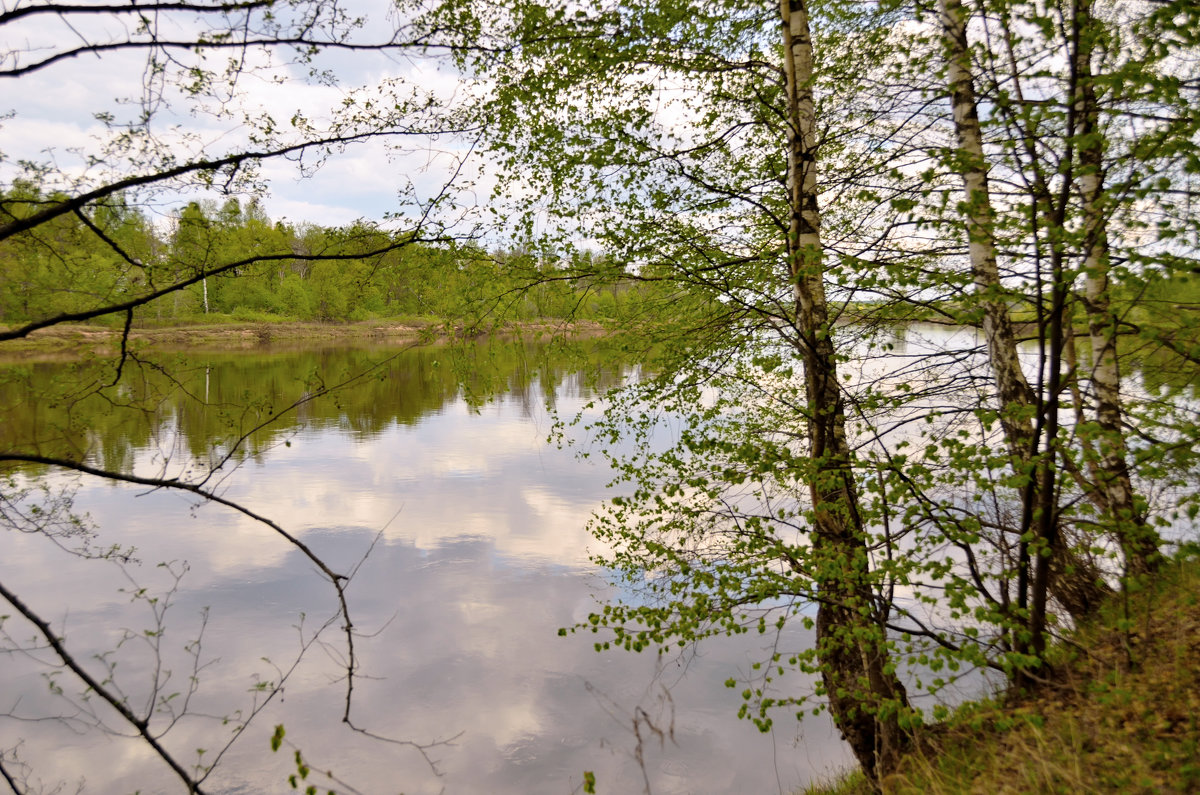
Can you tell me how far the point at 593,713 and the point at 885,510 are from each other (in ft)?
18.2

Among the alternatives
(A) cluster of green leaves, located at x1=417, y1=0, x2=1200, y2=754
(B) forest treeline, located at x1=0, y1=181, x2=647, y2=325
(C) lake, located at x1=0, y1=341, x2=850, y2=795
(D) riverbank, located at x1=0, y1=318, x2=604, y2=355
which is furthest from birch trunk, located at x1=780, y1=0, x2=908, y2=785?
(D) riverbank, located at x1=0, y1=318, x2=604, y2=355

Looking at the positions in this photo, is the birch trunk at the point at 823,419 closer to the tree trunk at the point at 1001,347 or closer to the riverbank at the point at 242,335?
the tree trunk at the point at 1001,347

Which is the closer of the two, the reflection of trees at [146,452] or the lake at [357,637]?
the reflection of trees at [146,452]

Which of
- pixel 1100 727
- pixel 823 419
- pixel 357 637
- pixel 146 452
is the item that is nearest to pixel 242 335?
pixel 146 452

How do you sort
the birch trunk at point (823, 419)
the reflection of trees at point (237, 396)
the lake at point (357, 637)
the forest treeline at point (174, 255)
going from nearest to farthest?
the forest treeline at point (174, 255) → the reflection of trees at point (237, 396) → the birch trunk at point (823, 419) → the lake at point (357, 637)

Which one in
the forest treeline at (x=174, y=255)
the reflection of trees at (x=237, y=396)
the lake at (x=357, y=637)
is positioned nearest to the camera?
the forest treeline at (x=174, y=255)

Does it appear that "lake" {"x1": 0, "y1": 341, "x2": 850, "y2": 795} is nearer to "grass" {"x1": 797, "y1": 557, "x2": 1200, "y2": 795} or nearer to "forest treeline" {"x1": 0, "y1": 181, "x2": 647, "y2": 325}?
"forest treeline" {"x1": 0, "y1": 181, "x2": 647, "y2": 325}

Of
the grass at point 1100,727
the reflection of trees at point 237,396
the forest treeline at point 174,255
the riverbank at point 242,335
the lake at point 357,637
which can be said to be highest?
the riverbank at point 242,335

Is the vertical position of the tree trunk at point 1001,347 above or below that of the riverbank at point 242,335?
below

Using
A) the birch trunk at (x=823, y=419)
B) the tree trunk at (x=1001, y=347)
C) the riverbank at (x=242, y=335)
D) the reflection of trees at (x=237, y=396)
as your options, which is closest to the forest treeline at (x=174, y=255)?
the reflection of trees at (x=237, y=396)

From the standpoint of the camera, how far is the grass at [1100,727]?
3.49 m

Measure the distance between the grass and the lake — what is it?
202 cm

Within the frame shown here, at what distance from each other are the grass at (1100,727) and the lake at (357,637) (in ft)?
6.64

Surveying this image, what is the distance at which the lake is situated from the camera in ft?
21.2
